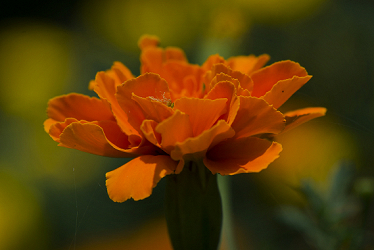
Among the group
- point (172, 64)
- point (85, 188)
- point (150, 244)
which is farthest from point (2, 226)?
point (172, 64)

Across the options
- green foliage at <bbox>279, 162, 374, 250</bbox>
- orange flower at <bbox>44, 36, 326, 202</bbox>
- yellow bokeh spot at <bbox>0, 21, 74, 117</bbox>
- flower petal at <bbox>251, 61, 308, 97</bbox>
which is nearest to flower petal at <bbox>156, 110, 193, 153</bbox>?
orange flower at <bbox>44, 36, 326, 202</bbox>

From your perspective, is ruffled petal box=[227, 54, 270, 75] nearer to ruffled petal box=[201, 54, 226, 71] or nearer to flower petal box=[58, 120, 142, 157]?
ruffled petal box=[201, 54, 226, 71]

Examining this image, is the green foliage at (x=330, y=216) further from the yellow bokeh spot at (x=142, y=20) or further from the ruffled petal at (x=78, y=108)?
the yellow bokeh spot at (x=142, y=20)

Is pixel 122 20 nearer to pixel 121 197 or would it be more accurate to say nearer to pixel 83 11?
pixel 83 11

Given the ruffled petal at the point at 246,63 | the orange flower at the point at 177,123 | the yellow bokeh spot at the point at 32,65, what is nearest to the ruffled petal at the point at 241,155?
the orange flower at the point at 177,123

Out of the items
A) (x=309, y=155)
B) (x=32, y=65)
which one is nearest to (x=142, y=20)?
(x=32, y=65)

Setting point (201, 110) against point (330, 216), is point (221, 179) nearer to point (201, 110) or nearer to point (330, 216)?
point (330, 216)
